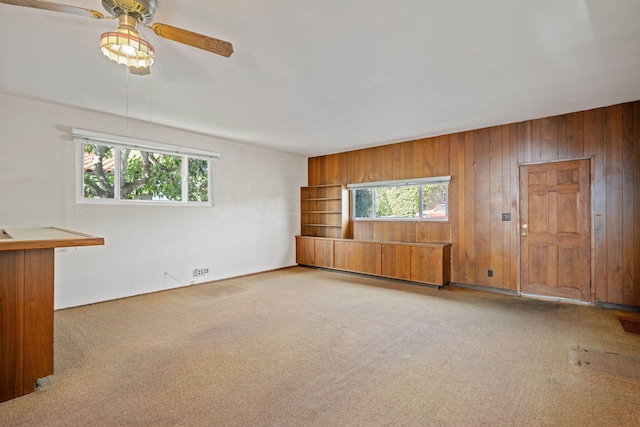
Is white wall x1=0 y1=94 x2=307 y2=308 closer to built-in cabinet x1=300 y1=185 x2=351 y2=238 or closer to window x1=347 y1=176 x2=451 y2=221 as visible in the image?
built-in cabinet x1=300 y1=185 x2=351 y2=238

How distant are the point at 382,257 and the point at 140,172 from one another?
4.18 m

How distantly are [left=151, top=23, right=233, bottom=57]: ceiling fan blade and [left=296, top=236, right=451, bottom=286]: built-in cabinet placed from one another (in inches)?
163

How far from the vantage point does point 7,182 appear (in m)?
3.54

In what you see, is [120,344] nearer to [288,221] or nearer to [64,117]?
[64,117]

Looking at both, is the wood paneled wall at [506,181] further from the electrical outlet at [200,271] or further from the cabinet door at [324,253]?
the electrical outlet at [200,271]


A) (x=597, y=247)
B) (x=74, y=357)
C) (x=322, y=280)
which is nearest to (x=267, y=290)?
(x=322, y=280)

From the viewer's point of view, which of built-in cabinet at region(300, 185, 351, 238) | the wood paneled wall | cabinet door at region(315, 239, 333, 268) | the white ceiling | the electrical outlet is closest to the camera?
the white ceiling

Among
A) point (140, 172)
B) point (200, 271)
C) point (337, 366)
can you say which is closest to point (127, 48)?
point (337, 366)

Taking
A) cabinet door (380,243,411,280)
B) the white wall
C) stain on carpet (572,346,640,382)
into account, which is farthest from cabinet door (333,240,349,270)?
stain on carpet (572,346,640,382)

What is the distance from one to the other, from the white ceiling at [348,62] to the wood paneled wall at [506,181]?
323 millimetres

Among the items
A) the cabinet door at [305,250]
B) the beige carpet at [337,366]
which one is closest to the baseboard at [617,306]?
the beige carpet at [337,366]

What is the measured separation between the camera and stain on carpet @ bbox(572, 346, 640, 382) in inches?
91.4

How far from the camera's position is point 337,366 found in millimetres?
2426

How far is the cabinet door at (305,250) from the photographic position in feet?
22.0
